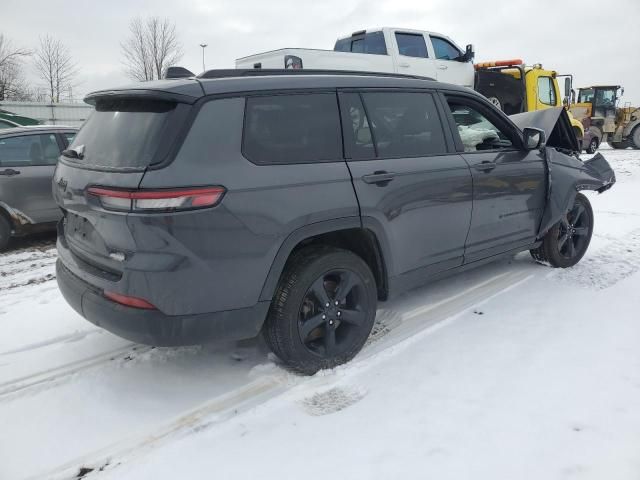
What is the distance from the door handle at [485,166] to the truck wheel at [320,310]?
1375 mm

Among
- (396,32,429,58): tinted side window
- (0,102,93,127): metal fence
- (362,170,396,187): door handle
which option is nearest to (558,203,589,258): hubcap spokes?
(362,170,396,187): door handle

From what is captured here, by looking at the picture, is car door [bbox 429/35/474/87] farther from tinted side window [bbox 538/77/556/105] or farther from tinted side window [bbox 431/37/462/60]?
tinted side window [bbox 538/77/556/105]

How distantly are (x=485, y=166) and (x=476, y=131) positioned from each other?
0.47m

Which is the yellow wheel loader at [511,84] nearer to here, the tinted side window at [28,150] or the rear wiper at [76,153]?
the tinted side window at [28,150]

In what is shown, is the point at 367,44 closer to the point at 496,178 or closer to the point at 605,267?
the point at 605,267

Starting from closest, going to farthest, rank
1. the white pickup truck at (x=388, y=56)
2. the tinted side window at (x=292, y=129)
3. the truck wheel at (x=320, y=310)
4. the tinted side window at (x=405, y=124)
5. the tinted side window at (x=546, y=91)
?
the tinted side window at (x=292, y=129)
the truck wheel at (x=320, y=310)
the tinted side window at (x=405, y=124)
the white pickup truck at (x=388, y=56)
the tinted side window at (x=546, y=91)

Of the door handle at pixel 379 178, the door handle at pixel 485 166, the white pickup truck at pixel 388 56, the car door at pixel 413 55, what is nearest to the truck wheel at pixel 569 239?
the door handle at pixel 485 166

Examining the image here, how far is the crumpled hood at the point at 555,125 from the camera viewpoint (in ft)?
16.3

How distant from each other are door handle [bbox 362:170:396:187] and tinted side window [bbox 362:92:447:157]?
6.0 inches

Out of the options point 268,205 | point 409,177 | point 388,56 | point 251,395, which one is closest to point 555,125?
point 409,177

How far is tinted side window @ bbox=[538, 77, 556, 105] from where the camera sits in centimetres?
1237

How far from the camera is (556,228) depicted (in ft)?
15.7

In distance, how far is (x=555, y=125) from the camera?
5.12 m

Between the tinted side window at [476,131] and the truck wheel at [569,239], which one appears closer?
the tinted side window at [476,131]
